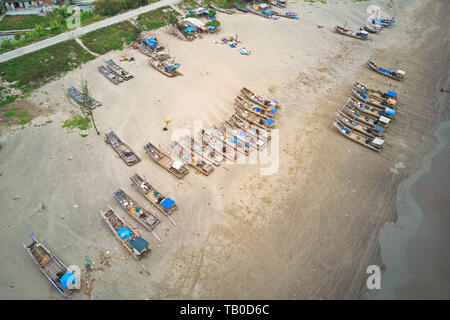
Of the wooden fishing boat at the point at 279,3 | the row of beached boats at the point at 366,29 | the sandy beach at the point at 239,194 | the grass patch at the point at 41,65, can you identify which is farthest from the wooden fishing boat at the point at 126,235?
the wooden fishing boat at the point at 279,3

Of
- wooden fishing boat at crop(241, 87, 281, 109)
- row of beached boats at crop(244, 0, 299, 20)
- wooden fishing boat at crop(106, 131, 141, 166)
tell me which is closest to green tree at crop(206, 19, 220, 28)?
row of beached boats at crop(244, 0, 299, 20)

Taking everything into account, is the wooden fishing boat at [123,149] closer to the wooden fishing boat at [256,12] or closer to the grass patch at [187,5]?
the grass patch at [187,5]

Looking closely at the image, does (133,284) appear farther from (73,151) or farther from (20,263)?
(73,151)

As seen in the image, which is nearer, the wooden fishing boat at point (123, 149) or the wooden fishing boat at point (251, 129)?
the wooden fishing boat at point (123, 149)

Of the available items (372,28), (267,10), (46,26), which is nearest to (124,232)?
(46,26)

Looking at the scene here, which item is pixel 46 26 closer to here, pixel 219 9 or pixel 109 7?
pixel 109 7

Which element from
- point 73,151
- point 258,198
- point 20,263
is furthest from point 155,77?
point 20,263
